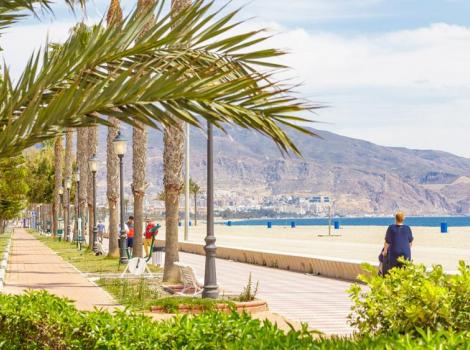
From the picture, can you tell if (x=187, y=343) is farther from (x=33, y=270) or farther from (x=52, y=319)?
(x=33, y=270)

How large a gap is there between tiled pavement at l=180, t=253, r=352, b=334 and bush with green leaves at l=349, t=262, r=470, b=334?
5161 millimetres

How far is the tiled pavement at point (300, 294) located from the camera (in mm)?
14695

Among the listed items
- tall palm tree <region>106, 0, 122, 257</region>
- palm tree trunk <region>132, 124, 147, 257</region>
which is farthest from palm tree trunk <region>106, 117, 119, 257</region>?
palm tree trunk <region>132, 124, 147, 257</region>

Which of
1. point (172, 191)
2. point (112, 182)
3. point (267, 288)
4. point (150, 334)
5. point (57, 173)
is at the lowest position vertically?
point (267, 288)

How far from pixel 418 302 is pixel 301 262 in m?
19.4

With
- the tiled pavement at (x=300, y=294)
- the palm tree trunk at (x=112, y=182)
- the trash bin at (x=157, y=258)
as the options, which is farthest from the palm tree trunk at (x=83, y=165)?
the tiled pavement at (x=300, y=294)

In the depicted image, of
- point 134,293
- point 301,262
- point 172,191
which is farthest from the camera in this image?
point 301,262

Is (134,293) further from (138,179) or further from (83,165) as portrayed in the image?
(83,165)

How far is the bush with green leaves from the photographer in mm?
7184

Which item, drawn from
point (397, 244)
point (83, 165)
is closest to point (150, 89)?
point (397, 244)

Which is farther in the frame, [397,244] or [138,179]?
[138,179]

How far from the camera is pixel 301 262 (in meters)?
26.7

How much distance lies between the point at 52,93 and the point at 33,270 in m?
22.0

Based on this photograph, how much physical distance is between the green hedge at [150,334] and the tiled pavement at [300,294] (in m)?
5.28
